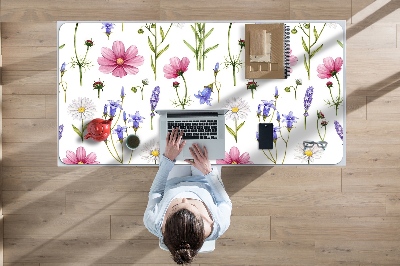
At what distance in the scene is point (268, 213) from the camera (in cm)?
262

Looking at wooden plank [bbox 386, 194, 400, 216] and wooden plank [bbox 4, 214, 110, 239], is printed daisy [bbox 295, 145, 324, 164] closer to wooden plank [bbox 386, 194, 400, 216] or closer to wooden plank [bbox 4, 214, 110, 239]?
wooden plank [bbox 386, 194, 400, 216]

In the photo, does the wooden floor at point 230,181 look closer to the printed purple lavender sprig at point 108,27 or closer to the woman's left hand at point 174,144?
the printed purple lavender sprig at point 108,27

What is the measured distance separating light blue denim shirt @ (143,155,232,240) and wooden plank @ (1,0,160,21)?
38.9 inches

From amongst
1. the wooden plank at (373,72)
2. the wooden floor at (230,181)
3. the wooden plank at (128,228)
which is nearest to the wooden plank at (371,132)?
the wooden floor at (230,181)

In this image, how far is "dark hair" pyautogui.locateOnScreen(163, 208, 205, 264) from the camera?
1.71 m

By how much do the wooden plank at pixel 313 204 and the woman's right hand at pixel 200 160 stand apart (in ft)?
1.68

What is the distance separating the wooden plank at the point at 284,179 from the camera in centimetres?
259

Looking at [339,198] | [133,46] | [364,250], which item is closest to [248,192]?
[339,198]

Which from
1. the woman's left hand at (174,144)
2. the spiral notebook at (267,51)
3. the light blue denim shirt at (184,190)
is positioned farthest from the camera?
the spiral notebook at (267,51)

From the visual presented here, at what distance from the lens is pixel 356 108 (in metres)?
2.58

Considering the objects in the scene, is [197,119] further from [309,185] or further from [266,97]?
[309,185]

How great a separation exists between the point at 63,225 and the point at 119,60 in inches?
42.5

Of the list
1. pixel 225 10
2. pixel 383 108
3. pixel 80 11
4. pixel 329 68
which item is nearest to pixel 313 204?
pixel 383 108

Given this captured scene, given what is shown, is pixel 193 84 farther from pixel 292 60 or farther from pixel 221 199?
pixel 221 199
